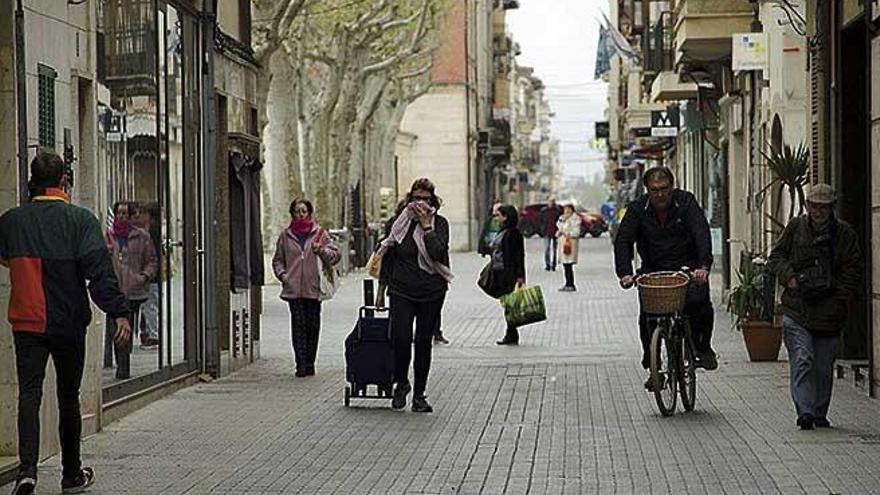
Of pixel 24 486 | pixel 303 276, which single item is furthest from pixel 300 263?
pixel 24 486

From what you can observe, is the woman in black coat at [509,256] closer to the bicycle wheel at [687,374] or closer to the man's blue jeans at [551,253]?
the bicycle wheel at [687,374]

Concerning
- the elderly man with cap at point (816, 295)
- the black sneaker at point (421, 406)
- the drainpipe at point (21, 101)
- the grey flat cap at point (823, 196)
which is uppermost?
the drainpipe at point (21, 101)

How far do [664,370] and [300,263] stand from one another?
5.39m

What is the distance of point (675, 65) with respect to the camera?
33.0 m

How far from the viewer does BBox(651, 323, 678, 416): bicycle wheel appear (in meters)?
14.3

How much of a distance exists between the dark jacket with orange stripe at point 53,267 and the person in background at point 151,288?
4723 mm

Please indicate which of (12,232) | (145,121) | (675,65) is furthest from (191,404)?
(675,65)

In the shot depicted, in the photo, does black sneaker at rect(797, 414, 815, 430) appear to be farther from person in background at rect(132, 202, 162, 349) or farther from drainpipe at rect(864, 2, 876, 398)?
person in background at rect(132, 202, 162, 349)

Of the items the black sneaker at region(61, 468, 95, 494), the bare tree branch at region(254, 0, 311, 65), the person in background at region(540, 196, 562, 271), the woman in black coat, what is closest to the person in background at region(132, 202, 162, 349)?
the black sneaker at region(61, 468, 95, 494)

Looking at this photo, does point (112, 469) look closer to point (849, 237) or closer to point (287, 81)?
point (849, 237)

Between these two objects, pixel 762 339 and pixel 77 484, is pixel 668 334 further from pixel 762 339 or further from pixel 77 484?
pixel 762 339

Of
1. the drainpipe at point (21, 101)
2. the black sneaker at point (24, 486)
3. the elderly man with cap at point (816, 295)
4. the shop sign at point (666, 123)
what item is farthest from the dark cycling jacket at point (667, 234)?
the shop sign at point (666, 123)

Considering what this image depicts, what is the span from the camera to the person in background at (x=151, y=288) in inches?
617

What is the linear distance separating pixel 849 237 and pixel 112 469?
516cm
